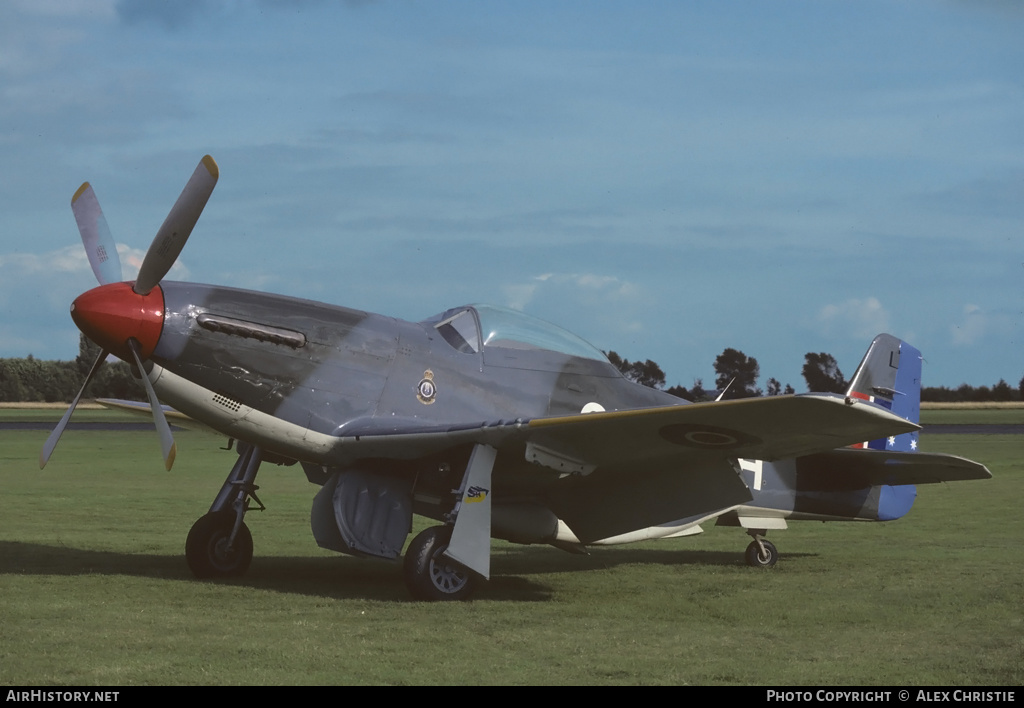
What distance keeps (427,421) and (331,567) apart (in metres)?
2.70

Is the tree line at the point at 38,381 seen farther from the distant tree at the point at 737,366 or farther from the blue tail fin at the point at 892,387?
the blue tail fin at the point at 892,387

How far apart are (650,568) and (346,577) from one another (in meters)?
3.33

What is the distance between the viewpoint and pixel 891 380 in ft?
42.5

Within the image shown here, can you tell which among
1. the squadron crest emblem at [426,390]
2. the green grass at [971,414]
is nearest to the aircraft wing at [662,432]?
the squadron crest emblem at [426,390]

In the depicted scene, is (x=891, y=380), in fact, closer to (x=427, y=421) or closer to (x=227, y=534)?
(x=427, y=421)

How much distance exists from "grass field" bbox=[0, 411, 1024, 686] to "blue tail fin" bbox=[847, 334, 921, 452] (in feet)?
5.12

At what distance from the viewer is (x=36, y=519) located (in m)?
15.5

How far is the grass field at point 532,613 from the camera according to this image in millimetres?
6414

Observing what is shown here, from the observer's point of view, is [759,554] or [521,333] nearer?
[521,333]

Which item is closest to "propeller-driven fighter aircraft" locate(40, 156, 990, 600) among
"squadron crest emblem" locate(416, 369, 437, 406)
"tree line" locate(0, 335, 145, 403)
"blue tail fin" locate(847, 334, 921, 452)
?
"squadron crest emblem" locate(416, 369, 437, 406)

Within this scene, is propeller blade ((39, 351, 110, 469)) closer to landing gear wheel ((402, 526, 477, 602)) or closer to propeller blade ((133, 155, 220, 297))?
propeller blade ((133, 155, 220, 297))

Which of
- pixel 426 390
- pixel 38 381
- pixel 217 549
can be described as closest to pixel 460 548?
pixel 426 390

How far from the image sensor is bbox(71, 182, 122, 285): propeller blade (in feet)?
32.7
